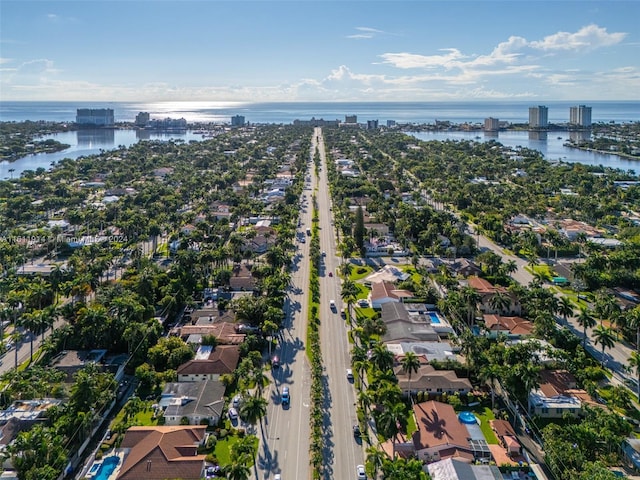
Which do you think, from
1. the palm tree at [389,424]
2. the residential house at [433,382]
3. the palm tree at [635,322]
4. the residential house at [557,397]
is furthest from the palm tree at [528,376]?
the palm tree at [635,322]

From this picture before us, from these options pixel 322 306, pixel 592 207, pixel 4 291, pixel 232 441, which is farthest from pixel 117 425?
pixel 592 207

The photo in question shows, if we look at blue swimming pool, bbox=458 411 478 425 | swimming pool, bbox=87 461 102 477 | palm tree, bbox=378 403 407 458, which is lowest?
swimming pool, bbox=87 461 102 477

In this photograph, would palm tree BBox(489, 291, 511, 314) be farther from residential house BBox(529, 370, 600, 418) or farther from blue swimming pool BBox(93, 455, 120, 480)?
blue swimming pool BBox(93, 455, 120, 480)

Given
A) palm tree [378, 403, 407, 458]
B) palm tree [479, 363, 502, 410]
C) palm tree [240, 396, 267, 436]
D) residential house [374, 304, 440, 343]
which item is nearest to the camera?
palm tree [378, 403, 407, 458]

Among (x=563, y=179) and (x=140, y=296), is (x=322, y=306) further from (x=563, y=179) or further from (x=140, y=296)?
(x=563, y=179)

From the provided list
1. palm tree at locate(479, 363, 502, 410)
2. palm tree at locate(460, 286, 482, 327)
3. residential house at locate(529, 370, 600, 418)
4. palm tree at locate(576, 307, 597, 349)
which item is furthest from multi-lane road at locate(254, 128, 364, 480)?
palm tree at locate(576, 307, 597, 349)

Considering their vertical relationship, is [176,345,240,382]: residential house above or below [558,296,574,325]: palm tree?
below

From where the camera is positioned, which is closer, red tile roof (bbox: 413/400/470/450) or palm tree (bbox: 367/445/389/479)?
palm tree (bbox: 367/445/389/479)

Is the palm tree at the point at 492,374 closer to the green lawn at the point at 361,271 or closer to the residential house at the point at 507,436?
the residential house at the point at 507,436

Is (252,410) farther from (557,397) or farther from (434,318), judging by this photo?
(434,318)

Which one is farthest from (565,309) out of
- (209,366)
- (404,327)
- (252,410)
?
(209,366)
